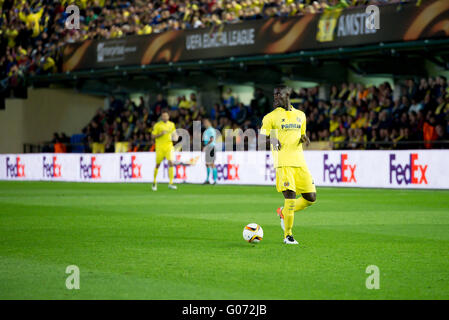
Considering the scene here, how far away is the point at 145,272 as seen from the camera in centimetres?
866

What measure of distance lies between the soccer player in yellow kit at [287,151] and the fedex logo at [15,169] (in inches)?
1005

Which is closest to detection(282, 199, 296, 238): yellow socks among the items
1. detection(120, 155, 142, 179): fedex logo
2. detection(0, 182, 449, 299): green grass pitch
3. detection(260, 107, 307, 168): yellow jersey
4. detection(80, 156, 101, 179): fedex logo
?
detection(0, 182, 449, 299): green grass pitch

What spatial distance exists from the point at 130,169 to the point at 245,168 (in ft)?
17.4

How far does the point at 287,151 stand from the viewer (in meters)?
11.3

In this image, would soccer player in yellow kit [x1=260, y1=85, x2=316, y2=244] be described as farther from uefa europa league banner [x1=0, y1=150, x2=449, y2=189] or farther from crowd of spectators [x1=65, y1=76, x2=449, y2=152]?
crowd of spectators [x1=65, y1=76, x2=449, y2=152]

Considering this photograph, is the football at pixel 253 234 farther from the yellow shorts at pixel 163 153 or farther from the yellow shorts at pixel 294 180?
the yellow shorts at pixel 163 153

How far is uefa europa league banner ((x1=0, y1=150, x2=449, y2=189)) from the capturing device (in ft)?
76.4

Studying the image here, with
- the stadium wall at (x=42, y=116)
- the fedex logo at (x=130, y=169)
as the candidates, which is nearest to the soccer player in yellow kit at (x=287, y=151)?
the fedex logo at (x=130, y=169)

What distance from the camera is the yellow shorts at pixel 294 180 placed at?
11.1 meters

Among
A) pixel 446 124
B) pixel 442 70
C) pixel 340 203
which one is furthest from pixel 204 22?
pixel 340 203

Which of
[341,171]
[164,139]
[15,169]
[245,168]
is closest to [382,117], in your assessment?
[341,171]

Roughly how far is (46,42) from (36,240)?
102 feet

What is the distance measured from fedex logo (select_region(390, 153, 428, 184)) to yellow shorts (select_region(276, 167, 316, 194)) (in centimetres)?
1252

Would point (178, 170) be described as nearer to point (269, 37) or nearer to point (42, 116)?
point (269, 37)
